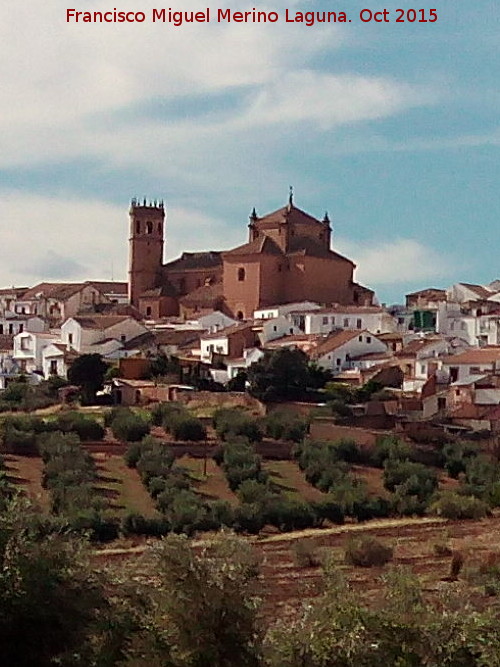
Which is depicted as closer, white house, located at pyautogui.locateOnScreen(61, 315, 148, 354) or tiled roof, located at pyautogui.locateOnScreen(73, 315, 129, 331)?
white house, located at pyautogui.locateOnScreen(61, 315, 148, 354)

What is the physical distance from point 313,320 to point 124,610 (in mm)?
35887

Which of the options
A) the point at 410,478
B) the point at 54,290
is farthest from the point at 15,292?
the point at 410,478

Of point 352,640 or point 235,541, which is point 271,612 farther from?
point 352,640

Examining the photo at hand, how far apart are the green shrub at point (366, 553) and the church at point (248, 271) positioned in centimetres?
2972

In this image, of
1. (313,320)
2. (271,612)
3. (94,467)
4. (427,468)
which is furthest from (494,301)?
(271,612)

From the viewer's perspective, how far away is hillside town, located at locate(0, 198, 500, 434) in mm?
39438

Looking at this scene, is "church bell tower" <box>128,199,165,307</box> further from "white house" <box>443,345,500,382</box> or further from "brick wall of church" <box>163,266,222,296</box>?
"white house" <box>443,345,500,382</box>

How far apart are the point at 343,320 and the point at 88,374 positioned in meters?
12.2

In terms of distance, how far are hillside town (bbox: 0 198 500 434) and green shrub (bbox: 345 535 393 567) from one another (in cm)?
1280

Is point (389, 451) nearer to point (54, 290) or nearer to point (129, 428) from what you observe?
point (129, 428)

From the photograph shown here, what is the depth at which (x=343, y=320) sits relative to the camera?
48469 mm

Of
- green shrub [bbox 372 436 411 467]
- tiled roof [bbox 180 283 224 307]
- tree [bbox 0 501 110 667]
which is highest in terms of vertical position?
tiled roof [bbox 180 283 224 307]

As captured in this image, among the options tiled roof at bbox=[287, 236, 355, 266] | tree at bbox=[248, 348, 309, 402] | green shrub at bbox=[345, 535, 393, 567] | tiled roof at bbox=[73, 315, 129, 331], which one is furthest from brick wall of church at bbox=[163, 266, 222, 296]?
green shrub at bbox=[345, 535, 393, 567]

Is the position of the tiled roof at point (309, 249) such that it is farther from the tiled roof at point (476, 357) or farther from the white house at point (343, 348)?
the tiled roof at point (476, 357)
